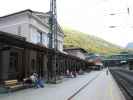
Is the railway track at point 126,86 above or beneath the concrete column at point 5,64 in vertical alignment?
beneath

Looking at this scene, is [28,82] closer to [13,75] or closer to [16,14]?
[13,75]

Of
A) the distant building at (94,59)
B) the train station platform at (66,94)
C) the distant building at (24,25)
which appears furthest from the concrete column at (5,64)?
the distant building at (94,59)

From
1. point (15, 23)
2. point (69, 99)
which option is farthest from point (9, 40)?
point (15, 23)

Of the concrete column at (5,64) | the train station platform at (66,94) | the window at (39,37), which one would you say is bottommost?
the train station platform at (66,94)

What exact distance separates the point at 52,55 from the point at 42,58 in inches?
226

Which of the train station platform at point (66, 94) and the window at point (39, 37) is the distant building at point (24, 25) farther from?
the train station platform at point (66, 94)

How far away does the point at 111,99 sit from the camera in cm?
1678

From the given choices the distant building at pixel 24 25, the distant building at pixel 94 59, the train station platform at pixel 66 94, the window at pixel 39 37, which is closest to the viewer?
the train station platform at pixel 66 94

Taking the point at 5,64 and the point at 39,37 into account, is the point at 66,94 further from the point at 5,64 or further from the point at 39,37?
the point at 39,37

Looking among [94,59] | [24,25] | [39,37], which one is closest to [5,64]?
[24,25]

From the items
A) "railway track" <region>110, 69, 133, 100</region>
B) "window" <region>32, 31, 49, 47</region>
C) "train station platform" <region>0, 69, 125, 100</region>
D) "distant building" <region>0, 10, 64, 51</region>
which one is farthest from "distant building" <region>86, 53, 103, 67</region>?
"train station platform" <region>0, 69, 125, 100</region>

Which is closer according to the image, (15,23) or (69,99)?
(69,99)

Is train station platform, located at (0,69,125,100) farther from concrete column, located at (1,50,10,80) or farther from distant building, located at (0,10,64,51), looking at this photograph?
distant building, located at (0,10,64,51)

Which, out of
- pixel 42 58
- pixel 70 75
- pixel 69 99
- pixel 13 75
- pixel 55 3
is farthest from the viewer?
pixel 70 75
